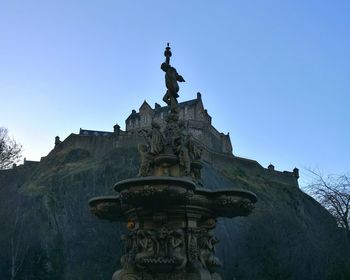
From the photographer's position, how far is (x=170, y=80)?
1079 centimetres

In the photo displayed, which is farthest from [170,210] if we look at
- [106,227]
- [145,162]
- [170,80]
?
[106,227]

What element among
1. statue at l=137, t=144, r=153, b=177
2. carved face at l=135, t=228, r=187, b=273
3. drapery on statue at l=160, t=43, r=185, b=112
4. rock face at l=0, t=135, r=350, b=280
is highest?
rock face at l=0, t=135, r=350, b=280

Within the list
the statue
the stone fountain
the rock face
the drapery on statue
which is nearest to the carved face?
the stone fountain

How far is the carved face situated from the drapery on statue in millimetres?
3460

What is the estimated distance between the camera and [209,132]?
249 ft

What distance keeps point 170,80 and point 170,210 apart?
11.4 ft

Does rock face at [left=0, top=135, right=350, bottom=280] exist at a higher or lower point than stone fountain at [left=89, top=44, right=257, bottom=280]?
higher

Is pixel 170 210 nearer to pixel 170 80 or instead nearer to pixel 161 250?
pixel 161 250

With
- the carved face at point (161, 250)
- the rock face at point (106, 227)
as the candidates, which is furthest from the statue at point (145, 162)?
the rock face at point (106, 227)

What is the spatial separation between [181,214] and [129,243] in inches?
48.9

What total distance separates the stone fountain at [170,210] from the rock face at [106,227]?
14.4 metres

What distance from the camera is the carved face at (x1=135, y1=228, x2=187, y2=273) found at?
8172 mm

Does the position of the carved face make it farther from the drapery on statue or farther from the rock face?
the rock face

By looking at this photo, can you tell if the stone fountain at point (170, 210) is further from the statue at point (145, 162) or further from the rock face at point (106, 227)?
the rock face at point (106, 227)
